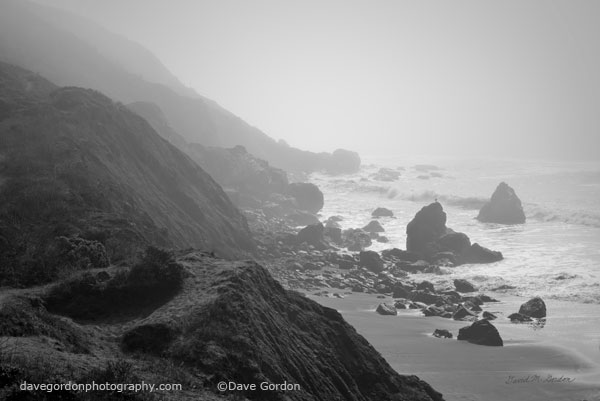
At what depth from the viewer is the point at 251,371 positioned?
7789mm

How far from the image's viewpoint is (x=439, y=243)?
146 ft

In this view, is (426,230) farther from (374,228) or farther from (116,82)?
(116,82)

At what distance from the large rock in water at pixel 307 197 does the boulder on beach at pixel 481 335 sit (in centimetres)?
5171

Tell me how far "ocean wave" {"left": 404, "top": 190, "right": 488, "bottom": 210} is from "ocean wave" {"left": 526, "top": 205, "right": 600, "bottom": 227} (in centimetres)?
900

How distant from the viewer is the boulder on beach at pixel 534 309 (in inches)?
973

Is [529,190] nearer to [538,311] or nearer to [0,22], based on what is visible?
[538,311]

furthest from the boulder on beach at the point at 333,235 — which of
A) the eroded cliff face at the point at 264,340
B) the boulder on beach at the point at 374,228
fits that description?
the eroded cliff face at the point at 264,340

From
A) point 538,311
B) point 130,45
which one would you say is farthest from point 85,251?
point 130,45

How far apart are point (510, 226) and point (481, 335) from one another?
150 ft

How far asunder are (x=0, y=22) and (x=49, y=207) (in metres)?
94.5

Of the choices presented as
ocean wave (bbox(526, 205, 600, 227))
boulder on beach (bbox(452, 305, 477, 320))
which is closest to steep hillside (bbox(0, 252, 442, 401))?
boulder on beach (bbox(452, 305, 477, 320))

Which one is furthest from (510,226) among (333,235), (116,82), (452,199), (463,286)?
(116,82)

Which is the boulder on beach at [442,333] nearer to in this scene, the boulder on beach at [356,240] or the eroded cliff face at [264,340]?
the eroded cliff face at [264,340]

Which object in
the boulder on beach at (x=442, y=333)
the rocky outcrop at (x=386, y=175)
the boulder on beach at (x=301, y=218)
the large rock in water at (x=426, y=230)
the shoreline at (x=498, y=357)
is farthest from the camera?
the rocky outcrop at (x=386, y=175)
